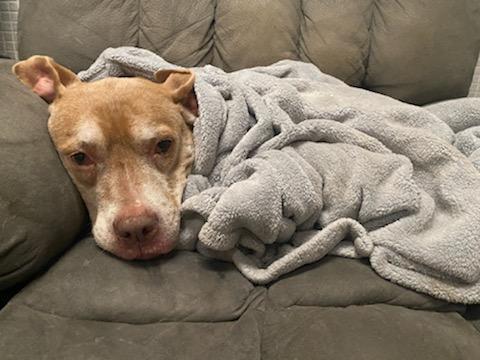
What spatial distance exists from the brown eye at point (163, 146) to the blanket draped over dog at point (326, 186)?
77mm

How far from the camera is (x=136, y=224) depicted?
3.53 feet

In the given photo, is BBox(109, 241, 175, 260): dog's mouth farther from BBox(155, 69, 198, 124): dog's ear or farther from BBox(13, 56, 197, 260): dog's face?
BBox(155, 69, 198, 124): dog's ear

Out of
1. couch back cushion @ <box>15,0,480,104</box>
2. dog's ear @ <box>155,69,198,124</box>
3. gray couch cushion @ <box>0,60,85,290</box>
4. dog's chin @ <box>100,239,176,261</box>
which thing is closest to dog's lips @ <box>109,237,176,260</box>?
dog's chin @ <box>100,239,176,261</box>

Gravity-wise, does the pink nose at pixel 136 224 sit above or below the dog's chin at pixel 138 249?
above

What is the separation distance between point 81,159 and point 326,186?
642 millimetres

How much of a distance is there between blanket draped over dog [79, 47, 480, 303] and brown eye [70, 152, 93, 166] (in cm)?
27

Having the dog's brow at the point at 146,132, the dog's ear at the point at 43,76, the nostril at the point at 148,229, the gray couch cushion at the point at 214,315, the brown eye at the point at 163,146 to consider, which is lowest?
the gray couch cushion at the point at 214,315

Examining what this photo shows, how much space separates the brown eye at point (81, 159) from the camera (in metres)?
1.16

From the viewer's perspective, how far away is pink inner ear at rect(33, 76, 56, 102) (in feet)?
4.29

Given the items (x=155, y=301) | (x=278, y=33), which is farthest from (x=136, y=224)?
(x=278, y=33)

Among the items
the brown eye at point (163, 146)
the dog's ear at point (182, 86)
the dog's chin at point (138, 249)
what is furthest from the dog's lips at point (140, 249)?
the dog's ear at point (182, 86)

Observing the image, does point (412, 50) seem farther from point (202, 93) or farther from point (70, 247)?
point (70, 247)

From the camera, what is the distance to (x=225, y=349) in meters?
0.92

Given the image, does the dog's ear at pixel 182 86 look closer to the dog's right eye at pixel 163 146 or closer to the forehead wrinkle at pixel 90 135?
the dog's right eye at pixel 163 146
